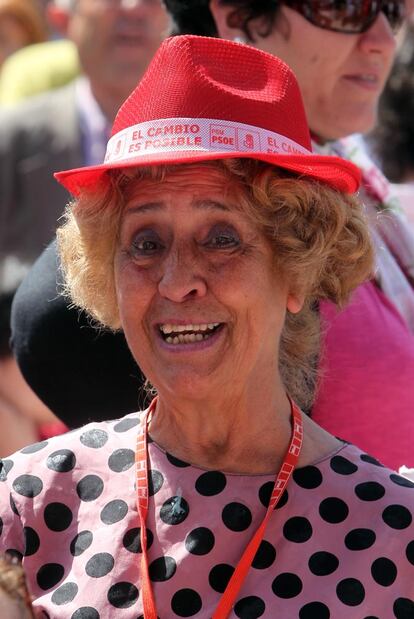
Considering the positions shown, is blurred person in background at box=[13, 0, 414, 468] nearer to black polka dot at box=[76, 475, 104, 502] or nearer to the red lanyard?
the red lanyard

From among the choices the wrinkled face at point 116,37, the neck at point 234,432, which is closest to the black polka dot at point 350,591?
the neck at point 234,432

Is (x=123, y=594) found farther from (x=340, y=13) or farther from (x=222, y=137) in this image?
(x=340, y=13)

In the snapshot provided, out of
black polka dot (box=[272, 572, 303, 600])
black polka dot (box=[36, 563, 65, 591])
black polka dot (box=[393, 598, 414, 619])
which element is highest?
black polka dot (box=[272, 572, 303, 600])

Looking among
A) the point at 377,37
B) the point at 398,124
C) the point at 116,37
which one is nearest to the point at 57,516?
the point at 377,37

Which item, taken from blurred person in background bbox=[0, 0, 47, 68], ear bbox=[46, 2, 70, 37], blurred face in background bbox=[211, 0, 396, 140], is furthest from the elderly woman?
blurred person in background bbox=[0, 0, 47, 68]

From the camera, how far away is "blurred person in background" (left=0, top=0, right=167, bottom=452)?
18.4 feet

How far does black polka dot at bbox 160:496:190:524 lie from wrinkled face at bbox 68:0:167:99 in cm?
322

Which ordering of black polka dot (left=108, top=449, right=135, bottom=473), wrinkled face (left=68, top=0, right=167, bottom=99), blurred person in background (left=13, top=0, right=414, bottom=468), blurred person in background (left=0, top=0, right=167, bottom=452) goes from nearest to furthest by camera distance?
black polka dot (left=108, top=449, right=135, bottom=473) < blurred person in background (left=13, top=0, right=414, bottom=468) < blurred person in background (left=0, top=0, right=167, bottom=452) < wrinkled face (left=68, top=0, right=167, bottom=99)

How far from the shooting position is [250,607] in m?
2.77

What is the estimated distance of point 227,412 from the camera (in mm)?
3018

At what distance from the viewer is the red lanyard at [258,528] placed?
9.11ft

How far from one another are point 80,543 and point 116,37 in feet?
11.4

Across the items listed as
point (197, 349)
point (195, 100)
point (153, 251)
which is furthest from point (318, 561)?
point (195, 100)

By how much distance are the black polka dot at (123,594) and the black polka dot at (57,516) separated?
0.71 feet
